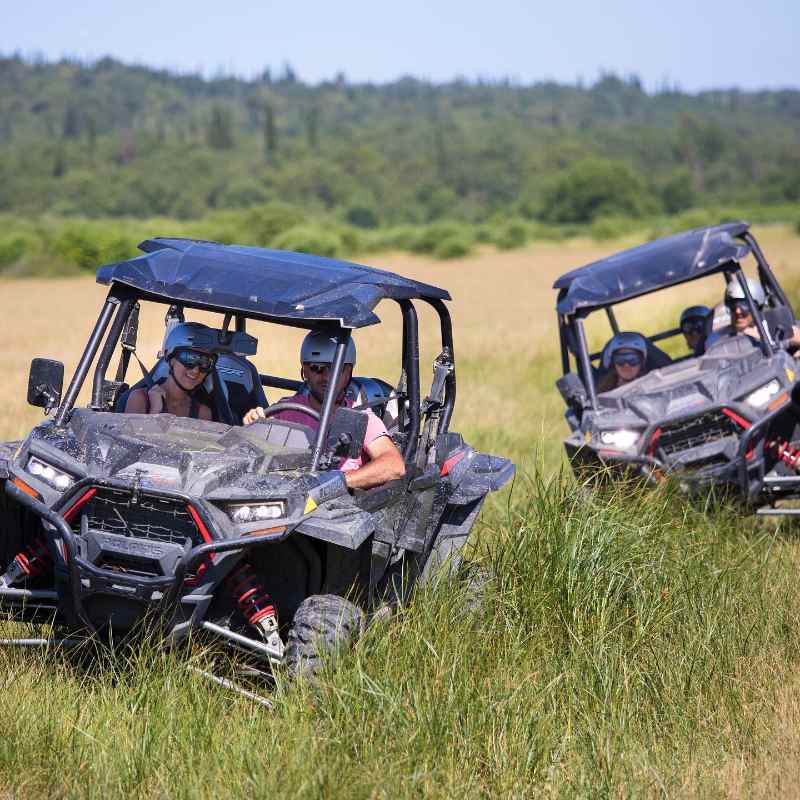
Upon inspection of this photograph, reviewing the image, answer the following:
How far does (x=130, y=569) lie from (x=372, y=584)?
3.59 ft

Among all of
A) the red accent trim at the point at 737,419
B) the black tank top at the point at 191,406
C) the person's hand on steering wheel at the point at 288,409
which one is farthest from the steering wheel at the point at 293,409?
the red accent trim at the point at 737,419

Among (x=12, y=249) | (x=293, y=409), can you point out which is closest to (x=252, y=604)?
(x=293, y=409)

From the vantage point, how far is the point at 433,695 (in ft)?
16.8

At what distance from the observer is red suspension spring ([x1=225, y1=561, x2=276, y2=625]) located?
546cm

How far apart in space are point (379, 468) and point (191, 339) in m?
1.29

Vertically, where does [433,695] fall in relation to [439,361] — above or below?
below

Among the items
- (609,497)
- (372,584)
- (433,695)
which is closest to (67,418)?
(372,584)

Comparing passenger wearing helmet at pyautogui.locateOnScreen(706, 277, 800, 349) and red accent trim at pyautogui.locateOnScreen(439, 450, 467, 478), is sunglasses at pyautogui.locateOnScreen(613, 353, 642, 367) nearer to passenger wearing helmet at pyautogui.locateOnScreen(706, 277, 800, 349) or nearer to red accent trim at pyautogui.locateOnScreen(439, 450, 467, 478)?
passenger wearing helmet at pyautogui.locateOnScreen(706, 277, 800, 349)

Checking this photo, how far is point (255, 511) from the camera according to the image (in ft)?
17.2

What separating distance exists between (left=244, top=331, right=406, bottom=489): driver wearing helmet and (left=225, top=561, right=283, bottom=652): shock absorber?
0.60 metres

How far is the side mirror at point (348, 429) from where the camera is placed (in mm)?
5926

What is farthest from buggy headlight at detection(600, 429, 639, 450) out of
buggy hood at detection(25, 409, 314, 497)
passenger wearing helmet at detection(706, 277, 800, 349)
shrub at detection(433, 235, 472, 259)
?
shrub at detection(433, 235, 472, 259)

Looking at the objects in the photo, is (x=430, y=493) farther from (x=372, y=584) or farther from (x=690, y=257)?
(x=690, y=257)

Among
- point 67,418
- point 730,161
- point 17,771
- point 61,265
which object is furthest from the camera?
point 730,161
